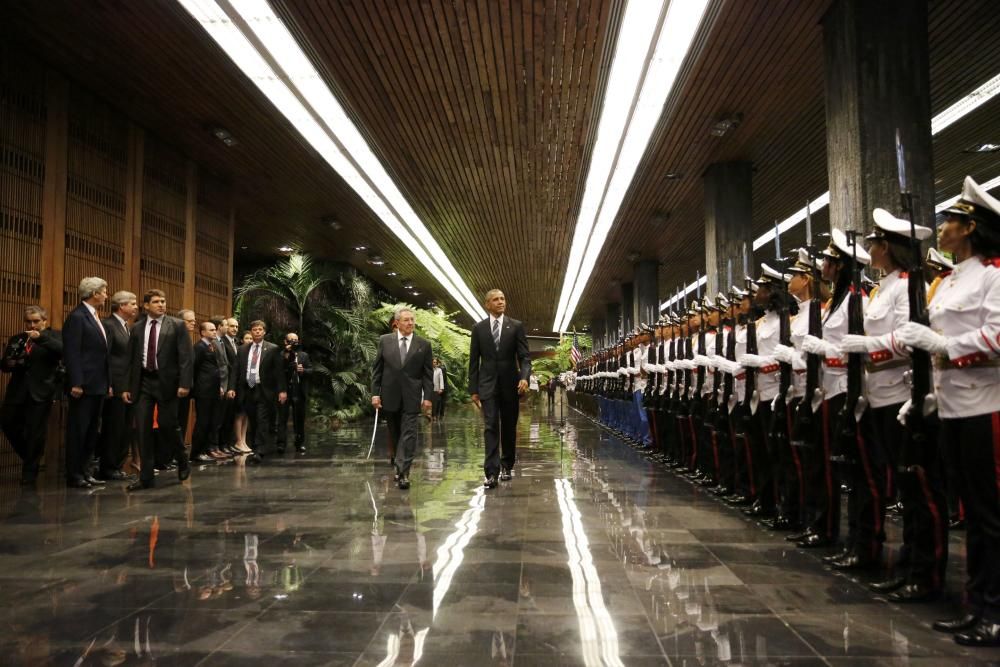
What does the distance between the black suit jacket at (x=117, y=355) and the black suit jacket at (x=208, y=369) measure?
1.43m

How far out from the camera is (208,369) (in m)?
8.67

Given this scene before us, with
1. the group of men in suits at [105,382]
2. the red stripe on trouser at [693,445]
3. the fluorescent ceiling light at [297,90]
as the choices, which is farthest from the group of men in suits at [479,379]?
the fluorescent ceiling light at [297,90]

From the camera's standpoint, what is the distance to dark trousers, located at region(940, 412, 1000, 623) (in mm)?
2717

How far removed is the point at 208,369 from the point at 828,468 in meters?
6.95

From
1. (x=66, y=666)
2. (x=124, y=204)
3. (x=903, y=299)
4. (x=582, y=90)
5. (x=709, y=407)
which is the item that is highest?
(x=582, y=90)

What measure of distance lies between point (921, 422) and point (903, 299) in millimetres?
643

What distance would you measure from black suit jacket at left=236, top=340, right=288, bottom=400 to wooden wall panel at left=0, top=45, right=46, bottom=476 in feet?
7.61

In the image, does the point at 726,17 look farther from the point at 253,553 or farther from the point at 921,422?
the point at 253,553

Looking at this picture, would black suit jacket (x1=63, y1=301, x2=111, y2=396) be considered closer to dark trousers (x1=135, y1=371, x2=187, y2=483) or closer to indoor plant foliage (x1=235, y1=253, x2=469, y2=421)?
dark trousers (x1=135, y1=371, x2=187, y2=483)

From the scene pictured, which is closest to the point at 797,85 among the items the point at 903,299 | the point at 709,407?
the point at 709,407

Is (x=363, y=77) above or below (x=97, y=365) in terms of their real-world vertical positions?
above

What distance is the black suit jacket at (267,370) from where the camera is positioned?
934 cm

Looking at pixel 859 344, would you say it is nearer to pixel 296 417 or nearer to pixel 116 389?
pixel 116 389

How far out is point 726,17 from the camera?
22.7 feet
